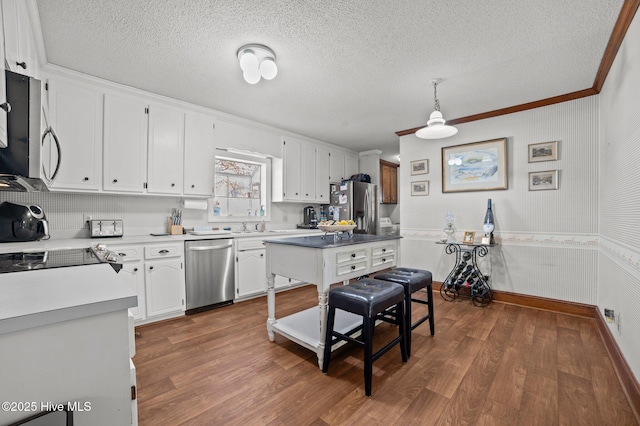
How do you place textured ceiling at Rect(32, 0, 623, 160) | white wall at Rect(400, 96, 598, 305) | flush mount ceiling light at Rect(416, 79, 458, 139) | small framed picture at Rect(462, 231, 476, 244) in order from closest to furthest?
textured ceiling at Rect(32, 0, 623, 160) → flush mount ceiling light at Rect(416, 79, 458, 139) → white wall at Rect(400, 96, 598, 305) → small framed picture at Rect(462, 231, 476, 244)

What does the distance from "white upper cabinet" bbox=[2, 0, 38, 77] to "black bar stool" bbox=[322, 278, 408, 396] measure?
2.05 m

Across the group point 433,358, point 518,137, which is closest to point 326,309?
point 433,358

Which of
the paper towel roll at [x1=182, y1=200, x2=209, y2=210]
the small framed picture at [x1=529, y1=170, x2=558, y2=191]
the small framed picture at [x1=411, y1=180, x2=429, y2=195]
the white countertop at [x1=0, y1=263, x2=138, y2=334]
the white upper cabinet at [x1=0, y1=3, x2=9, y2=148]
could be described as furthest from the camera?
the small framed picture at [x1=411, y1=180, x2=429, y2=195]

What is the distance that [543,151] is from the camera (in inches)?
129

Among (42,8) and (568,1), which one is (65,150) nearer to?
(42,8)

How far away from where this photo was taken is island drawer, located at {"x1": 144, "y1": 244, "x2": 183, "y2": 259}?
2.81 meters

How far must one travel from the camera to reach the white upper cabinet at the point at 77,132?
249cm

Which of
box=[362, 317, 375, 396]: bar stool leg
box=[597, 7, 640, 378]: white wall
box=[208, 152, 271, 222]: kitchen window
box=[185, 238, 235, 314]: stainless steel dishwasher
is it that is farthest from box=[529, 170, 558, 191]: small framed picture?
box=[185, 238, 235, 314]: stainless steel dishwasher

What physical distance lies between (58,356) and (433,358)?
225 cm

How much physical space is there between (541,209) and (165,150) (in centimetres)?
445

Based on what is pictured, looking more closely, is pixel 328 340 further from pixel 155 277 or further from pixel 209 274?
pixel 155 277

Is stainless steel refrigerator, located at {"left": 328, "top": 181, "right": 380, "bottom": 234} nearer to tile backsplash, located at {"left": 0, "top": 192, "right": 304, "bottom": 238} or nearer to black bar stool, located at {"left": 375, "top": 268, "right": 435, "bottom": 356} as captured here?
tile backsplash, located at {"left": 0, "top": 192, "right": 304, "bottom": 238}

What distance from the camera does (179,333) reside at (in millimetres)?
2607

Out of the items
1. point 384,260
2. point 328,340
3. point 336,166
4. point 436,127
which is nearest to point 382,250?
→ point 384,260
